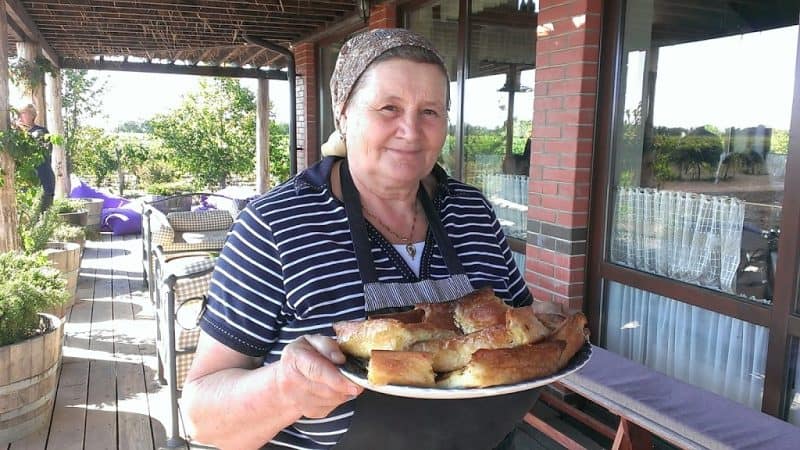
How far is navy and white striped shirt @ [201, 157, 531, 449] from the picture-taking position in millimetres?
1122

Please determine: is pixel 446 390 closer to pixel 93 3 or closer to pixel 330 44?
pixel 93 3

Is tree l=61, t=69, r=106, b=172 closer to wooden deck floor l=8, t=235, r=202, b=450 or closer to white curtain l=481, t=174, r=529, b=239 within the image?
wooden deck floor l=8, t=235, r=202, b=450

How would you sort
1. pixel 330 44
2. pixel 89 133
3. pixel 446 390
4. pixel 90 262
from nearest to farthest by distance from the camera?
pixel 446 390 < pixel 330 44 < pixel 90 262 < pixel 89 133

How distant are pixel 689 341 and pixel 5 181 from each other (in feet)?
16.7

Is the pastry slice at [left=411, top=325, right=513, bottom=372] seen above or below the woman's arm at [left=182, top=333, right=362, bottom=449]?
above

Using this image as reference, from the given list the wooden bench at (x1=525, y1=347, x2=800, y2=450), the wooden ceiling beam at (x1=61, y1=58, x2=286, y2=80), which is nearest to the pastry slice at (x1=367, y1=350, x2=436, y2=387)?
the wooden bench at (x1=525, y1=347, x2=800, y2=450)

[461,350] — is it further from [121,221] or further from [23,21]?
[121,221]

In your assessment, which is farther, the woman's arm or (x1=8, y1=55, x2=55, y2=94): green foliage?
(x1=8, y1=55, x2=55, y2=94): green foliage

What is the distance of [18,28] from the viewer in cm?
671

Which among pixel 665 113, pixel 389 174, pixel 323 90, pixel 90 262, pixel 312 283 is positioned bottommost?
pixel 90 262

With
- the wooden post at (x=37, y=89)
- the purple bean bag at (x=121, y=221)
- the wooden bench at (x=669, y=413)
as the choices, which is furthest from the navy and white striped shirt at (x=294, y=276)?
the purple bean bag at (x=121, y=221)

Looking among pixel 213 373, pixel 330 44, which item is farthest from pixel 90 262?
pixel 213 373

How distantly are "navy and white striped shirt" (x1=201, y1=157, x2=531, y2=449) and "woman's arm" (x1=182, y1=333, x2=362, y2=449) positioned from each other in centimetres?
5

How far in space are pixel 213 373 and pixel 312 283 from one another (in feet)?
0.80
